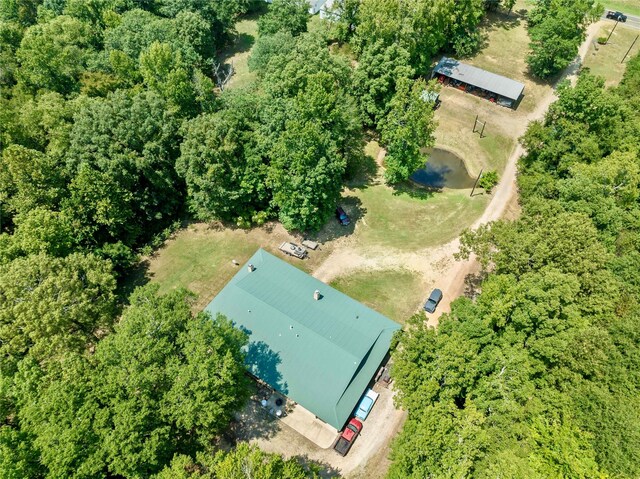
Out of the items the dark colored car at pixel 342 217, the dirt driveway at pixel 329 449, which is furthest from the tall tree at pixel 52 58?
the dirt driveway at pixel 329 449

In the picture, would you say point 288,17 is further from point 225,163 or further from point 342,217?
point 342,217

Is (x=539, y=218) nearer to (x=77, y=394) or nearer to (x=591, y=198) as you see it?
(x=591, y=198)

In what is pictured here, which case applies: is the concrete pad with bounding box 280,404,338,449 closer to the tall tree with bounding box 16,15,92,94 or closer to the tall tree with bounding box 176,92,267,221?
the tall tree with bounding box 176,92,267,221

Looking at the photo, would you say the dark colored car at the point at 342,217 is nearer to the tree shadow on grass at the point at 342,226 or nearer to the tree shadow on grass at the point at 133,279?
the tree shadow on grass at the point at 342,226

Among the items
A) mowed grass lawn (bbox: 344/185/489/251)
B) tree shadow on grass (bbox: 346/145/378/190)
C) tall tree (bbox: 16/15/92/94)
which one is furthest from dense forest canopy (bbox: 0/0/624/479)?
mowed grass lawn (bbox: 344/185/489/251)

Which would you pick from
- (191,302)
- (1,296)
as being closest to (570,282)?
→ (191,302)

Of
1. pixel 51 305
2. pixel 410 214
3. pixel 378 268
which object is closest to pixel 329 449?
pixel 378 268
